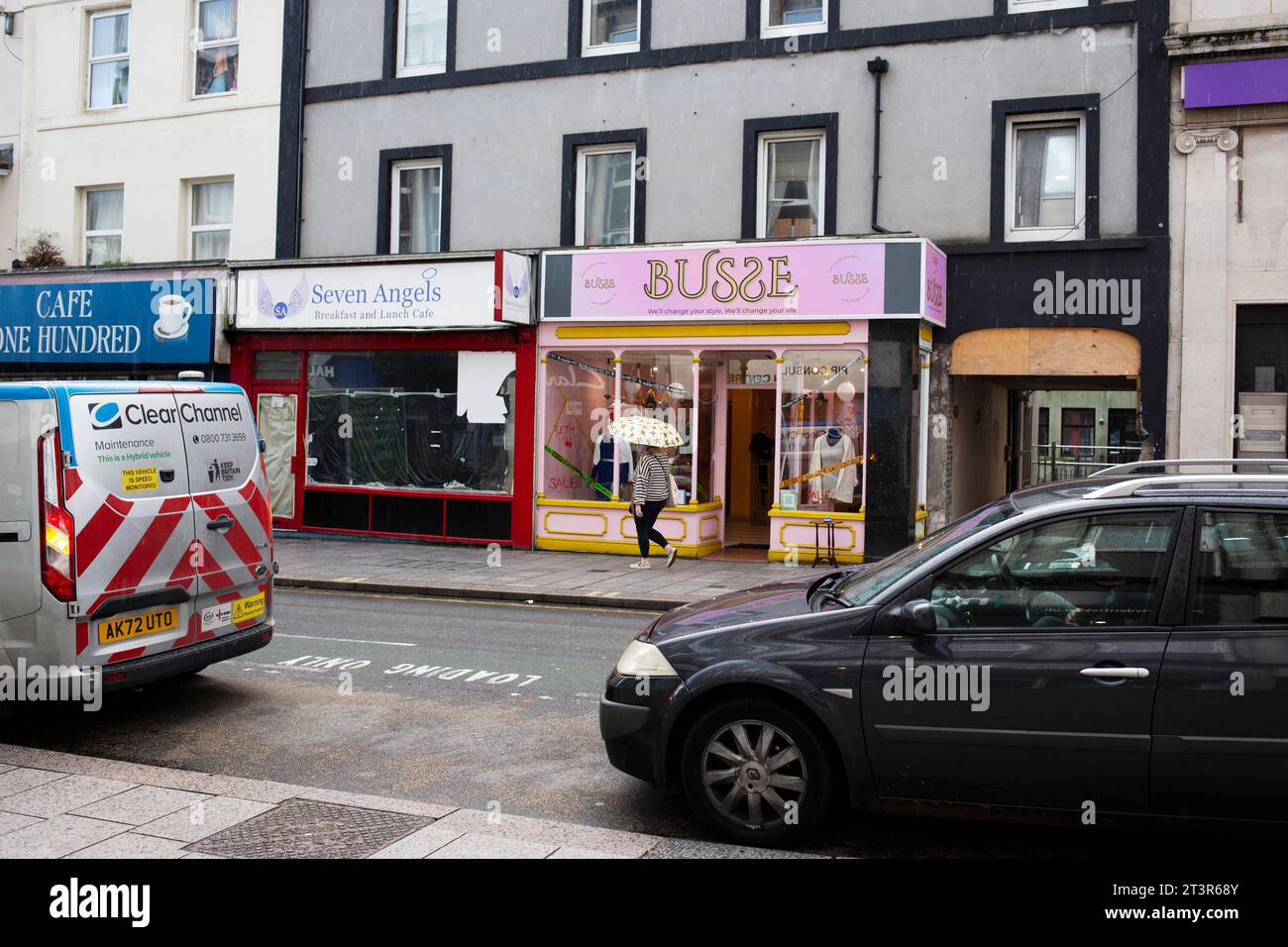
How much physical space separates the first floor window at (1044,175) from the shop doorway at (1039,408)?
1421 mm

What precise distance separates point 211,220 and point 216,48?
116 inches

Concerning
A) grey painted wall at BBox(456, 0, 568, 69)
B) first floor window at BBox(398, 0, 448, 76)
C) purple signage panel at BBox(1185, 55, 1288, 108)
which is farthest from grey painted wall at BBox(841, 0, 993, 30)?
first floor window at BBox(398, 0, 448, 76)

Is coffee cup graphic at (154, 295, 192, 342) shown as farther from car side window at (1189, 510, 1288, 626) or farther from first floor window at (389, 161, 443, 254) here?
car side window at (1189, 510, 1288, 626)

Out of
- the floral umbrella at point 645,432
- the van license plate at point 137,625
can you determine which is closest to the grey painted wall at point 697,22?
the floral umbrella at point 645,432

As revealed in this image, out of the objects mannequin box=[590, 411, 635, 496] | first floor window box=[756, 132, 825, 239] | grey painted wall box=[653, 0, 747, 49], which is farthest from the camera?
mannequin box=[590, 411, 635, 496]

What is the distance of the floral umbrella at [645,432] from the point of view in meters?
15.2

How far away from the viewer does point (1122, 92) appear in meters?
15.3

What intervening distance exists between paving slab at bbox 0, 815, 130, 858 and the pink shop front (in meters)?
11.7

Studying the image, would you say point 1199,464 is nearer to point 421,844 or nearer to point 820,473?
point 421,844

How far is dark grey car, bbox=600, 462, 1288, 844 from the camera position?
4715 mm
